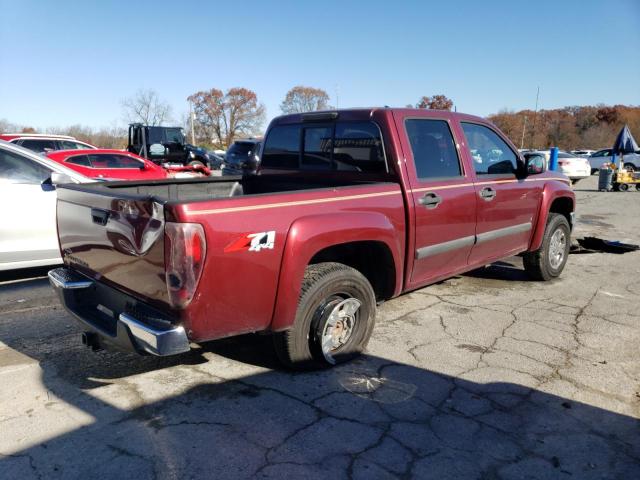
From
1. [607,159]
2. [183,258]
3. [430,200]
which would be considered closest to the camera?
[183,258]

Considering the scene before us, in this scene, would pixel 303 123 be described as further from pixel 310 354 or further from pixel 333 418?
pixel 333 418

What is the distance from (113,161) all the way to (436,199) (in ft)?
30.5

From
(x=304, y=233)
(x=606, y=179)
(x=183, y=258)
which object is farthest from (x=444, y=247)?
(x=606, y=179)

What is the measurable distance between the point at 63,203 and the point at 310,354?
200 centimetres

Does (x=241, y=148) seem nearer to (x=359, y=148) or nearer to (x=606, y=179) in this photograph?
(x=606, y=179)

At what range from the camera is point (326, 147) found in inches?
173

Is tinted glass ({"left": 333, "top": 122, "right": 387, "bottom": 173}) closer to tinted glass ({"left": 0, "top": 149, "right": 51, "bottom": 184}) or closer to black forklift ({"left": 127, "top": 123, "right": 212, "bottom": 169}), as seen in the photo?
tinted glass ({"left": 0, "top": 149, "right": 51, "bottom": 184})

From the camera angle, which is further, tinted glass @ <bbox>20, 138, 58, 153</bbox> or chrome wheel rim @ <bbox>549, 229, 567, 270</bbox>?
tinted glass @ <bbox>20, 138, 58, 153</bbox>

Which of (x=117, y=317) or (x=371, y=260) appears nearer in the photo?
(x=117, y=317)

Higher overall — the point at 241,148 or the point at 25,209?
the point at 241,148

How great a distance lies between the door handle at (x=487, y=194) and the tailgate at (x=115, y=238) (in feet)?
10.2

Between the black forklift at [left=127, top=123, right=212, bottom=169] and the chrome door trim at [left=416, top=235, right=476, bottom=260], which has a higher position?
the black forklift at [left=127, top=123, right=212, bottom=169]

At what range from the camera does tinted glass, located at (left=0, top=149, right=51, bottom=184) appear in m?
5.44

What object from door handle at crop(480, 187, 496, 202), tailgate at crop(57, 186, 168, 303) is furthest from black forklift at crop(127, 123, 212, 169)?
tailgate at crop(57, 186, 168, 303)
